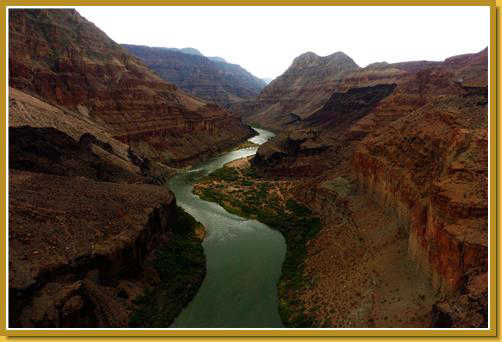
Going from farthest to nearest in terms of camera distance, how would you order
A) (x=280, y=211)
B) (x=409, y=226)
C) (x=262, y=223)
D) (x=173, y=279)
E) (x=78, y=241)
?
(x=280, y=211)
(x=262, y=223)
(x=173, y=279)
(x=409, y=226)
(x=78, y=241)

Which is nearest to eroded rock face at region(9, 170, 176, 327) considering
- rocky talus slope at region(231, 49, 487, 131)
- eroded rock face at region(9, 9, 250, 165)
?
eroded rock face at region(9, 9, 250, 165)

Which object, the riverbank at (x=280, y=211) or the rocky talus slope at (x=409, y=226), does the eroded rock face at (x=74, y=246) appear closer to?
the riverbank at (x=280, y=211)

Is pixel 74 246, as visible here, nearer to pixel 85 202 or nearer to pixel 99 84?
pixel 85 202

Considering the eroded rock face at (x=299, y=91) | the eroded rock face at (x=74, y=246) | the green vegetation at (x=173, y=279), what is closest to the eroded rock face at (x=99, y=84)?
the eroded rock face at (x=74, y=246)

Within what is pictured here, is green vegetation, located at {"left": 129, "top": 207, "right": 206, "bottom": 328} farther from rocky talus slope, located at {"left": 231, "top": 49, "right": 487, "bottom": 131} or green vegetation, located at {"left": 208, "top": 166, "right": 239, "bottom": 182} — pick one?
rocky talus slope, located at {"left": 231, "top": 49, "right": 487, "bottom": 131}

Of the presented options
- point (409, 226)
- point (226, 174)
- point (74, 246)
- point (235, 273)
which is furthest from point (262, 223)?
point (226, 174)

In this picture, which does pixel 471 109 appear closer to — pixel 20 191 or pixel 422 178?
pixel 422 178
